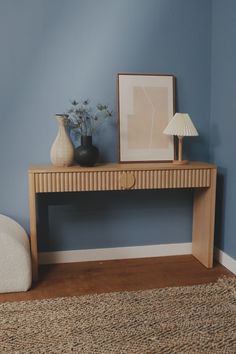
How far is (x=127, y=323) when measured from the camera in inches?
70.4

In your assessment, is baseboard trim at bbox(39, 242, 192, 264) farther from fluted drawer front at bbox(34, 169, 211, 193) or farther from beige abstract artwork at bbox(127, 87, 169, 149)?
beige abstract artwork at bbox(127, 87, 169, 149)

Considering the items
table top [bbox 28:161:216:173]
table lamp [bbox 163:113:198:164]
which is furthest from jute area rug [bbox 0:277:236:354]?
table lamp [bbox 163:113:198:164]

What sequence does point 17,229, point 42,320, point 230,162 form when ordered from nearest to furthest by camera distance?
point 42,320
point 17,229
point 230,162

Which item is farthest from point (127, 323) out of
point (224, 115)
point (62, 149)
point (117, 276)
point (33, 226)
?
point (224, 115)

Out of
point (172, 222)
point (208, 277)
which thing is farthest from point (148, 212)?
point (208, 277)

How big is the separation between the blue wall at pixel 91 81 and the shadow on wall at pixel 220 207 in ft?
0.73

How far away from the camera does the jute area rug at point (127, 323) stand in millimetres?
1602

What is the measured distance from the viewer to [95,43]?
8.13ft

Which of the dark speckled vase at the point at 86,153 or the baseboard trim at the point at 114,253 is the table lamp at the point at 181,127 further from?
the baseboard trim at the point at 114,253

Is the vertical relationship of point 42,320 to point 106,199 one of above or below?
below

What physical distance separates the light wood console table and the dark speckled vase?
0.05 m

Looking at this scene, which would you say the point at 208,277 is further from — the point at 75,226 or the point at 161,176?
the point at 75,226

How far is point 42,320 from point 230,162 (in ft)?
5.11

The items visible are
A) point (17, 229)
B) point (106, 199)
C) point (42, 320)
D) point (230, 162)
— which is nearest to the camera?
point (42, 320)
